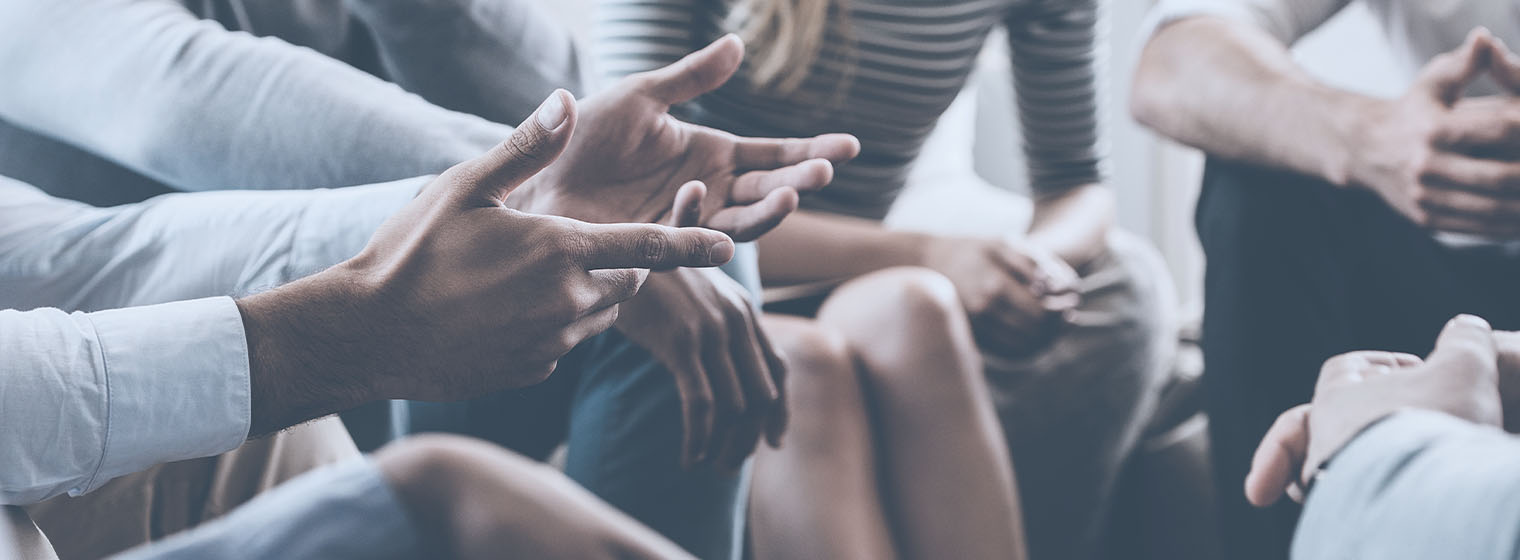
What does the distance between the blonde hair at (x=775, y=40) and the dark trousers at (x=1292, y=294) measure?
0.20 m

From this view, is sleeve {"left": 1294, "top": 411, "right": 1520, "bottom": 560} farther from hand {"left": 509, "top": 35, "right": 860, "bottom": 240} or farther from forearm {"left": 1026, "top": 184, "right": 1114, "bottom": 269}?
forearm {"left": 1026, "top": 184, "right": 1114, "bottom": 269}

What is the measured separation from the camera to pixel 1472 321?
13.8 inches

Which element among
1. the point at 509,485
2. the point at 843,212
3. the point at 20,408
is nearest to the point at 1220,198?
the point at 843,212

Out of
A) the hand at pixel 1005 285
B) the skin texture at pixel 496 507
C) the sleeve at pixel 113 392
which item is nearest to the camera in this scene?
the sleeve at pixel 113 392

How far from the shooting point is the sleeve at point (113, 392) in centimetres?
25

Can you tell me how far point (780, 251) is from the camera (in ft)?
1.67

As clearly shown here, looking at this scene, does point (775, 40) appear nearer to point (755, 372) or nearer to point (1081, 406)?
point (755, 372)

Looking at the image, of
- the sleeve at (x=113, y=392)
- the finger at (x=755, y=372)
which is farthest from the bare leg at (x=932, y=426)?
the sleeve at (x=113, y=392)

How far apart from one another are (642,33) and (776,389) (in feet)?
0.46

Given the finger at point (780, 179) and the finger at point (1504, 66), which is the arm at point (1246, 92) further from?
the finger at point (780, 179)

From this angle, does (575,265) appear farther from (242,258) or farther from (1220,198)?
(1220,198)

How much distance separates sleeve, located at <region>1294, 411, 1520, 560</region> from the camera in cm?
25

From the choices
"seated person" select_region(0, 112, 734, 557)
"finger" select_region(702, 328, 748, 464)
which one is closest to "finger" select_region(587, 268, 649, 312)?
"seated person" select_region(0, 112, 734, 557)

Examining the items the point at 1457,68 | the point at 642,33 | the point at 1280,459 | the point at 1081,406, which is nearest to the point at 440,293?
the point at 642,33
